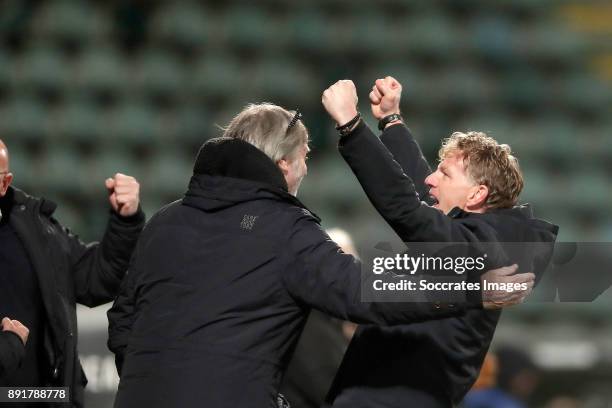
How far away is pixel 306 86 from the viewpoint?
5.40 m

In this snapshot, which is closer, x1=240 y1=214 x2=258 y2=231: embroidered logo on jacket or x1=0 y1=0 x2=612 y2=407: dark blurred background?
x1=240 y1=214 x2=258 y2=231: embroidered logo on jacket

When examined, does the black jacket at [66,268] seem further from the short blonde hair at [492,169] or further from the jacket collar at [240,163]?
the short blonde hair at [492,169]

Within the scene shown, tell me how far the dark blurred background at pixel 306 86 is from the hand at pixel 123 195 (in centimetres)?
296

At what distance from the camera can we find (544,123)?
18.3 feet

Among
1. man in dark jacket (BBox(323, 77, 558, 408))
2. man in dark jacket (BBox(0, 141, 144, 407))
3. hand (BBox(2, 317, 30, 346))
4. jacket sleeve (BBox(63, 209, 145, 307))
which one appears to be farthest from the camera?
jacket sleeve (BBox(63, 209, 145, 307))

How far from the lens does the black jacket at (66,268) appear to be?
7.11 ft

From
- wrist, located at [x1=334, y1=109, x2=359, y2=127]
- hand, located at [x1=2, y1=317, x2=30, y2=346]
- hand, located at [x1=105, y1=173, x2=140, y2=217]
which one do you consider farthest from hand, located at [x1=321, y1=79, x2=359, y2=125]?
hand, located at [x1=2, y1=317, x2=30, y2=346]

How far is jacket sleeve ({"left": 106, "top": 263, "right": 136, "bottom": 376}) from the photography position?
1.94 metres

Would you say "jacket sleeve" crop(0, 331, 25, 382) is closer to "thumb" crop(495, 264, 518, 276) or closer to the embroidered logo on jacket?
the embroidered logo on jacket

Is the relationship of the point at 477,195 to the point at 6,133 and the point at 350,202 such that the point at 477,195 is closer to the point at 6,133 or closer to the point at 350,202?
the point at 350,202

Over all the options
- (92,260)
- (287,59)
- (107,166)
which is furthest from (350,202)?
(92,260)

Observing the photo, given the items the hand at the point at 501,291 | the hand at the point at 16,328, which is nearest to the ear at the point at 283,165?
the hand at the point at 501,291

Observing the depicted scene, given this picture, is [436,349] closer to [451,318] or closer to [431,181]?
[451,318]

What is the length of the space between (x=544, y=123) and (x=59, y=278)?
384 cm
